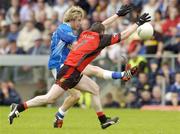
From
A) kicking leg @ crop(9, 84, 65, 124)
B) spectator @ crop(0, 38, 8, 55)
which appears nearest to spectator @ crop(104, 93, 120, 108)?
spectator @ crop(0, 38, 8, 55)

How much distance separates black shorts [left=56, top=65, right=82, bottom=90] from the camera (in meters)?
13.0

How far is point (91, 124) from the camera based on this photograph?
15.0m

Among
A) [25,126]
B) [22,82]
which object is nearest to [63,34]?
[25,126]

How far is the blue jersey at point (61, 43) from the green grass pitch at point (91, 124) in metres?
1.21

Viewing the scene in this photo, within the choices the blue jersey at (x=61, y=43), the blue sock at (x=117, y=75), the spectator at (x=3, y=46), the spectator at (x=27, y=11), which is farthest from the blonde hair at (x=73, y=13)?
the spectator at (x=27, y=11)

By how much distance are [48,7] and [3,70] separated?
9.85 feet

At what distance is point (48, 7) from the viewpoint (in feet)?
84.7

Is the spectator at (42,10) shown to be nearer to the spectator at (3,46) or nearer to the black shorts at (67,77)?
the spectator at (3,46)

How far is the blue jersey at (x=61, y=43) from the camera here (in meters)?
13.4

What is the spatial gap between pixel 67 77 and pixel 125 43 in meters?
9.98

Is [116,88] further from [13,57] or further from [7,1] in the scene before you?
[7,1]

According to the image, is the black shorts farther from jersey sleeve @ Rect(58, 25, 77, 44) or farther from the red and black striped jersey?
jersey sleeve @ Rect(58, 25, 77, 44)

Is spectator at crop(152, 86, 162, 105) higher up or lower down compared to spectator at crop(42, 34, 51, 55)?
lower down

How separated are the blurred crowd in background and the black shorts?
6369 mm
